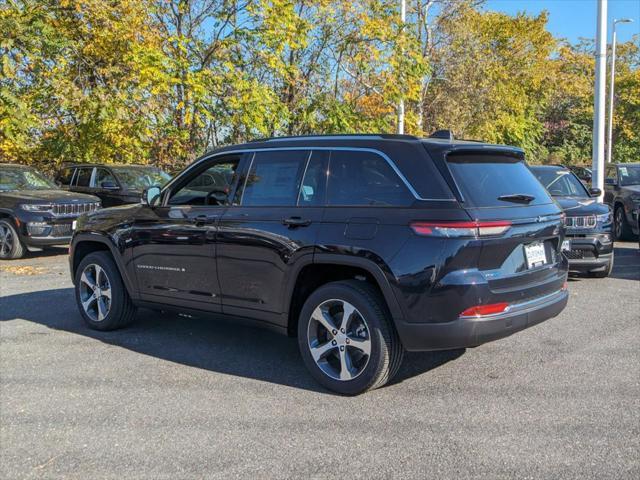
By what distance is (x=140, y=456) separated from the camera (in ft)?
11.7

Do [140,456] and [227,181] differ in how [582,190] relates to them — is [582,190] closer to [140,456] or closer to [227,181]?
[227,181]

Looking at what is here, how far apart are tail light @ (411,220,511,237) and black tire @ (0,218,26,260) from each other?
387 inches

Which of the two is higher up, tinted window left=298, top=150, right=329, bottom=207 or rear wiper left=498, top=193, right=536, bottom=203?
tinted window left=298, top=150, right=329, bottom=207

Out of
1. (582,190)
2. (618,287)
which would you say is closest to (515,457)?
(618,287)

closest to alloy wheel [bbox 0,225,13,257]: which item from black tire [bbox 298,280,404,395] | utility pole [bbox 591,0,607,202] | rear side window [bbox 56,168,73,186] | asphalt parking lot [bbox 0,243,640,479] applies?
rear side window [bbox 56,168,73,186]

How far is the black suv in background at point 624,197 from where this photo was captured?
1312cm

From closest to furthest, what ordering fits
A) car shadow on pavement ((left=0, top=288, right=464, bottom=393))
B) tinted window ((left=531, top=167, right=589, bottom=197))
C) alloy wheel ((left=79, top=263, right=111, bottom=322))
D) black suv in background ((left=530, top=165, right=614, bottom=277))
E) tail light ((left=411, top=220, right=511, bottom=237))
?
tail light ((left=411, top=220, right=511, bottom=237)) < car shadow on pavement ((left=0, top=288, right=464, bottom=393)) < alloy wheel ((left=79, top=263, right=111, bottom=322)) < black suv in background ((left=530, top=165, right=614, bottom=277)) < tinted window ((left=531, top=167, right=589, bottom=197))

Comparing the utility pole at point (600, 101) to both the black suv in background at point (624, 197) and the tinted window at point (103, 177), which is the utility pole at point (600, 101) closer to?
the black suv in background at point (624, 197)

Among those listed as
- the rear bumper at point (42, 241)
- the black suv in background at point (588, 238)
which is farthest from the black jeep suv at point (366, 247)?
the rear bumper at point (42, 241)

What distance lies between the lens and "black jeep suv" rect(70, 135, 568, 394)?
4086 millimetres

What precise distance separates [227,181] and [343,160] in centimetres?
119

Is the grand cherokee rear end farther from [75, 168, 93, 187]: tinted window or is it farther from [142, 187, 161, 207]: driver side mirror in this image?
[75, 168, 93, 187]: tinted window

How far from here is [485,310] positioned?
412cm

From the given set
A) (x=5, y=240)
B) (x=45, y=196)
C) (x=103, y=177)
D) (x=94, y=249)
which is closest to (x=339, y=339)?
(x=94, y=249)
